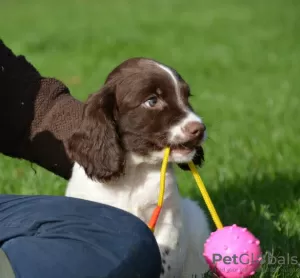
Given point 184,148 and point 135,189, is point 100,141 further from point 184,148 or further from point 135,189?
point 184,148

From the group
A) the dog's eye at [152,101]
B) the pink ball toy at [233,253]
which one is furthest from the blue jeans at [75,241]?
the dog's eye at [152,101]

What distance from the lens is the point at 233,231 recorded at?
356cm

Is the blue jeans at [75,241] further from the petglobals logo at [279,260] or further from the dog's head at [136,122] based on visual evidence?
the petglobals logo at [279,260]

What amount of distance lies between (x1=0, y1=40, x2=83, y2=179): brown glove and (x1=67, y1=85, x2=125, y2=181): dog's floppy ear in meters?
0.57

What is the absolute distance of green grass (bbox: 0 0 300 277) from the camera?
19.4ft

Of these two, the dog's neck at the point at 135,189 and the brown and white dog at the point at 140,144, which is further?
the dog's neck at the point at 135,189

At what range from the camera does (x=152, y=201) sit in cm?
407

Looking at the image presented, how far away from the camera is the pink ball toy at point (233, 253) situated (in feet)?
11.5

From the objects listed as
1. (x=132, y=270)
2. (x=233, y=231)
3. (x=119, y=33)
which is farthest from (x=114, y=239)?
(x=119, y=33)

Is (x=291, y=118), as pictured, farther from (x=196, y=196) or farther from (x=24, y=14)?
(x=24, y=14)

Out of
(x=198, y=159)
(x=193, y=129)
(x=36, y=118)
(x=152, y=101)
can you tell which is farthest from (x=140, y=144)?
(x=36, y=118)

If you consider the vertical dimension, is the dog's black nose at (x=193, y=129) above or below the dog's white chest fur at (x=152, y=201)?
above

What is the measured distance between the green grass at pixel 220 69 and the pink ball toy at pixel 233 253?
566mm

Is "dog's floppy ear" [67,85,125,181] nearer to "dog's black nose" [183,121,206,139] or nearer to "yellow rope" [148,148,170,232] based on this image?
"yellow rope" [148,148,170,232]
